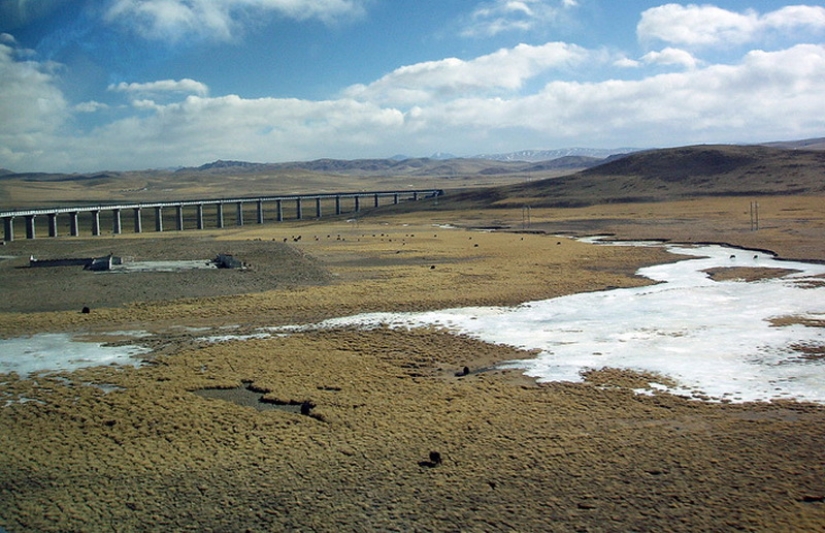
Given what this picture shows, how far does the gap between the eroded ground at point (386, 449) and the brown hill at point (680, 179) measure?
7472cm

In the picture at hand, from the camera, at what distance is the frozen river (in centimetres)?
1579

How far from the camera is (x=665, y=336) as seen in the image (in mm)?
19844

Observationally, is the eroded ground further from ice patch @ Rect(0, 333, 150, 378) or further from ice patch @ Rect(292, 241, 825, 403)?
ice patch @ Rect(292, 241, 825, 403)

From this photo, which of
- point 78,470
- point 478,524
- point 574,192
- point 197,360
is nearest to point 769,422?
point 478,524

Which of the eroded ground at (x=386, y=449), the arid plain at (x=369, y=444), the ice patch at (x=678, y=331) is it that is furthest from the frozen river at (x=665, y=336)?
the eroded ground at (x=386, y=449)

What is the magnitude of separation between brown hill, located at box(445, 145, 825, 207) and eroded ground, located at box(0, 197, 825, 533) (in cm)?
7472

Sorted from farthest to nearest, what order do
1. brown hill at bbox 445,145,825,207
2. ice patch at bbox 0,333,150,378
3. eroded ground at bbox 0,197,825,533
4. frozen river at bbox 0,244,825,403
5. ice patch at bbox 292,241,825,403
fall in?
brown hill at bbox 445,145,825,207 → ice patch at bbox 0,333,150,378 → frozen river at bbox 0,244,825,403 → ice patch at bbox 292,241,825,403 → eroded ground at bbox 0,197,825,533

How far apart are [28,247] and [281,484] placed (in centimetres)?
5266

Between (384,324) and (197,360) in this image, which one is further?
(384,324)

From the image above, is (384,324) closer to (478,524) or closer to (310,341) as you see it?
(310,341)

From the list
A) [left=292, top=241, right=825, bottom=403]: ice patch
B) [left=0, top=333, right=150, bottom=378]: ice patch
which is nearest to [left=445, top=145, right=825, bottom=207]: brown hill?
[left=292, top=241, right=825, bottom=403]: ice patch

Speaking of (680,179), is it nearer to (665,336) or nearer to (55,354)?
(665,336)

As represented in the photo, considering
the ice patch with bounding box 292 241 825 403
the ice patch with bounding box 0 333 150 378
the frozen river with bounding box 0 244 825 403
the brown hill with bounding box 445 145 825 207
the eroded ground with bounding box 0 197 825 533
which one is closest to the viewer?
the eroded ground with bounding box 0 197 825 533

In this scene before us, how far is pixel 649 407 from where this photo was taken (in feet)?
44.9
